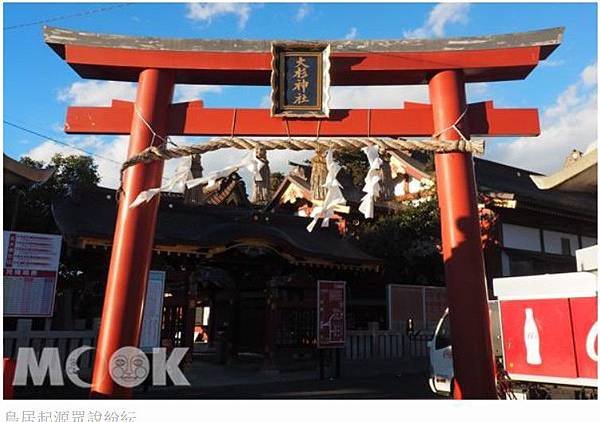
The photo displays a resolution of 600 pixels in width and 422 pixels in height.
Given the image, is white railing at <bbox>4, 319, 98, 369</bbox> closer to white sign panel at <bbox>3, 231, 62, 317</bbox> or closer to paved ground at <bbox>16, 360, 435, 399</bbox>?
white sign panel at <bbox>3, 231, 62, 317</bbox>

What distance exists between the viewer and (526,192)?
20250 mm

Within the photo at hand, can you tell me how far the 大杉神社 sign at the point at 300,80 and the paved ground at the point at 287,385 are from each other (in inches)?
226

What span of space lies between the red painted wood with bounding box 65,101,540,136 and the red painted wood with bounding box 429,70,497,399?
0.39 m

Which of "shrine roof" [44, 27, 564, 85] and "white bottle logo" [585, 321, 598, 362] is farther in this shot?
"shrine roof" [44, 27, 564, 85]

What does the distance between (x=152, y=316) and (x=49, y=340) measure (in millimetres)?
1966

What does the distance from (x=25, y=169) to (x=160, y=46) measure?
235cm

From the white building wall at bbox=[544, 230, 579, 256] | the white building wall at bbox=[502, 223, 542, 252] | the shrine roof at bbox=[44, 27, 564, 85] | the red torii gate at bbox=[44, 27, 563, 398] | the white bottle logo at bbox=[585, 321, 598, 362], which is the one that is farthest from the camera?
the white building wall at bbox=[544, 230, 579, 256]

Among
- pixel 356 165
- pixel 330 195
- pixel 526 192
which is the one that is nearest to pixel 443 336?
pixel 330 195

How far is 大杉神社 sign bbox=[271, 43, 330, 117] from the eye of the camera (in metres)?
6.57

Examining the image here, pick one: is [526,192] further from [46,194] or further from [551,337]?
[46,194]

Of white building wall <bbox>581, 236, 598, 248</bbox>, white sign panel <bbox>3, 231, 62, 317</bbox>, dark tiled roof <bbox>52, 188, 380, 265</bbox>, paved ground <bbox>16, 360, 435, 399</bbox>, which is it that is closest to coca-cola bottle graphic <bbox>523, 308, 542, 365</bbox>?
paved ground <bbox>16, 360, 435, 399</bbox>

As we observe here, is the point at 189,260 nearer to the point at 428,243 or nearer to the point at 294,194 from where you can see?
the point at 428,243

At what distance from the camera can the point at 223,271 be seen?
1413 centimetres
